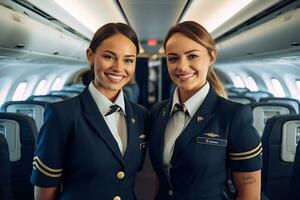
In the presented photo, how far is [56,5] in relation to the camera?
335cm

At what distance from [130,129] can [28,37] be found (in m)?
2.04

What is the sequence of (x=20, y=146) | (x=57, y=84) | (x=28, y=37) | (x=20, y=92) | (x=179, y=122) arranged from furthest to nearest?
1. (x=57, y=84)
2. (x=20, y=92)
3. (x=28, y=37)
4. (x=20, y=146)
5. (x=179, y=122)

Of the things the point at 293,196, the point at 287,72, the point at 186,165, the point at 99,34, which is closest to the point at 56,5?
the point at 99,34

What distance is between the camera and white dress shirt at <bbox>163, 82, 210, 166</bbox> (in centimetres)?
190

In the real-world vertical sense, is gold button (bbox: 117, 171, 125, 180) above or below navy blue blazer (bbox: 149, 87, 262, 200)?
below

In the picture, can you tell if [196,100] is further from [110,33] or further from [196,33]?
[110,33]

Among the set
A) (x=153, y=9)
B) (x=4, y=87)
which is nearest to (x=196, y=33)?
(x=153, y=9)

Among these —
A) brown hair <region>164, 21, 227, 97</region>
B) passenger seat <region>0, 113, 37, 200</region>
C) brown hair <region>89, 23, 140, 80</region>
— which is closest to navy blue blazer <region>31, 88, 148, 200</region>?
brown hair <region>89, 23, 140, 80</region>

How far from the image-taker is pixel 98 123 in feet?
5.89

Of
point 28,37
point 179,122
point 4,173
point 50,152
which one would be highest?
point 28,37

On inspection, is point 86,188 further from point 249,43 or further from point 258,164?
point 249,43

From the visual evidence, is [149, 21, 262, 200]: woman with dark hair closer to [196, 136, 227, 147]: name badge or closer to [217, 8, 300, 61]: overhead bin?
[196, 136, 227, 147]: name badge

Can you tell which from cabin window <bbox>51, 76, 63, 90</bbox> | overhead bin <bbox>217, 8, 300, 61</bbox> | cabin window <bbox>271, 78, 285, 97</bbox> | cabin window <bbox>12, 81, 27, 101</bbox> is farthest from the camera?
cabin window <bbox>51, 76, 63, 90</bbox>

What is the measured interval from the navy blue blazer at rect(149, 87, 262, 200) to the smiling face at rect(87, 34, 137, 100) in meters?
0.44
